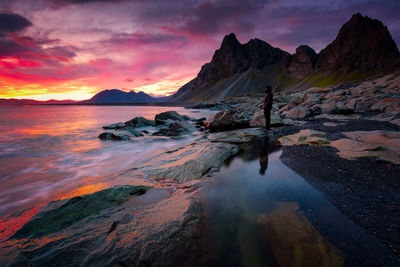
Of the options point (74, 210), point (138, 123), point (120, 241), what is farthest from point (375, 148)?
point (138, 123)

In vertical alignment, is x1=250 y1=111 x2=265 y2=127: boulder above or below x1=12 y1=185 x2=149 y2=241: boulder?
above

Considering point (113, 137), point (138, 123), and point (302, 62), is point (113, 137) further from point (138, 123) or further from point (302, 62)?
point (302, 62)

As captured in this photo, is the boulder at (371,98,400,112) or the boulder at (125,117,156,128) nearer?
the boulder at (371,98,400,112)

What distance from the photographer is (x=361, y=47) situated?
13188 cm

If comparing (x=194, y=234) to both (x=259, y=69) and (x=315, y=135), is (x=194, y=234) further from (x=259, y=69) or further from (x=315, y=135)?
(x=259, y=69)

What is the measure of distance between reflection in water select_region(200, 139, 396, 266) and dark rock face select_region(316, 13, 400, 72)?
538ft

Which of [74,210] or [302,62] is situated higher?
[302,62]

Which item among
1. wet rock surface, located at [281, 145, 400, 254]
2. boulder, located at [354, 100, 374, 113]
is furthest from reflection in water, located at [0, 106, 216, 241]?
boulder, located at [354, 100, 374, 113]

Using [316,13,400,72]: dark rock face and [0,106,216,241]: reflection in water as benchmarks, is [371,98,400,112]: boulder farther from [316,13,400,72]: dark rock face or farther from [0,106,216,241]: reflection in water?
[316,13,400,72]: dark rock face

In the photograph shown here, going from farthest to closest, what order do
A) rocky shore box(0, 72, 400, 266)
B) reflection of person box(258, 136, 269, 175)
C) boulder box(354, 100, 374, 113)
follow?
boulder box(354, 100, 374, 113) < reflection of person box(258, 136, 269, 175) < rocky shore box(0, 72, 400, 266)

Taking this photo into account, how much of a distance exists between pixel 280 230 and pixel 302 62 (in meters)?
206

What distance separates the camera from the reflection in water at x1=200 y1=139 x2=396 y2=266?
2320mm

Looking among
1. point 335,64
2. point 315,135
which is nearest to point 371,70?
point 335,64

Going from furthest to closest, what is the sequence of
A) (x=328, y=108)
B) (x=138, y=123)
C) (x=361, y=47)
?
(x=361, y=47)
(x=138, y=123)
(x=328, y=108)
